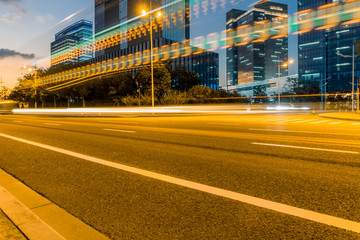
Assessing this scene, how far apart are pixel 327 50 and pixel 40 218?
149 meters

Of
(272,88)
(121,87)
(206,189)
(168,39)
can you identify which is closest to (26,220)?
(206,189)

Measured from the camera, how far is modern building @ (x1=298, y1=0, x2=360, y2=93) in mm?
115875

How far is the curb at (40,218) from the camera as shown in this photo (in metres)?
2.48

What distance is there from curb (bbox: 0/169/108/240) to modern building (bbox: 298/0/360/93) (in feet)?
414

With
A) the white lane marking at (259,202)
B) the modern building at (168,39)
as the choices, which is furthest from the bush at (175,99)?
the modern building at (168,39)

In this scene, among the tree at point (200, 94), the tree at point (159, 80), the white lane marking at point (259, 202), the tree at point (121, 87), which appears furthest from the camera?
the tree at point (121, 87)

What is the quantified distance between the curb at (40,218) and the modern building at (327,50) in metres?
126

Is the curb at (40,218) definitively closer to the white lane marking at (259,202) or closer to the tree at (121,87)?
the white lane marking at (259,202)

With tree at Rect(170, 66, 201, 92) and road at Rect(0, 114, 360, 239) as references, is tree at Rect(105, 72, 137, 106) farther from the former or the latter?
road at Rect(0, 114, 360, 239)

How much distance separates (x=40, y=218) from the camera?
2.83m

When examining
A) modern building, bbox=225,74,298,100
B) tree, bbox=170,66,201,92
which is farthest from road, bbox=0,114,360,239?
tree, bbox=170,66,201,92

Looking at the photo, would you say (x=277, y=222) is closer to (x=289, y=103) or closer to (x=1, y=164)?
(x=1, y=164)

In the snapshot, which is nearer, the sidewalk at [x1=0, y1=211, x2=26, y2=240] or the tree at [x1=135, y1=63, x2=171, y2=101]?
the sidewalk at [x1=0, y1=211, x2=26, y2=240]

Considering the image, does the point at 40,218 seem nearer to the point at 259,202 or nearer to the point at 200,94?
the point at 259,202
